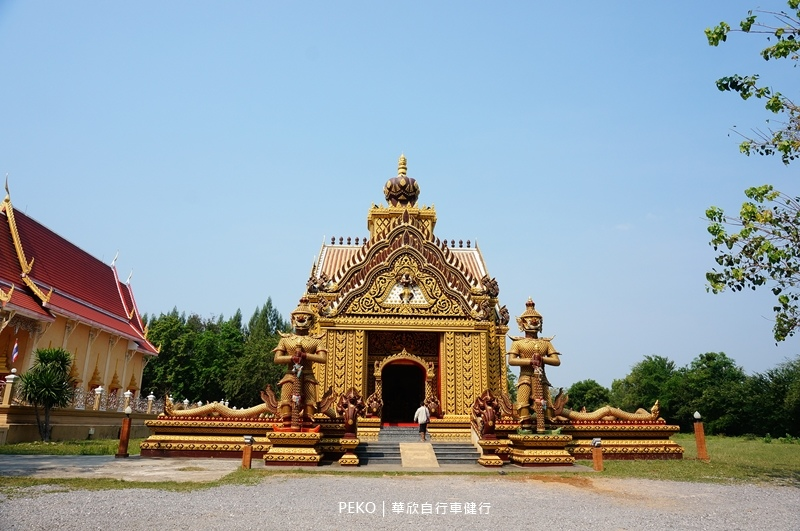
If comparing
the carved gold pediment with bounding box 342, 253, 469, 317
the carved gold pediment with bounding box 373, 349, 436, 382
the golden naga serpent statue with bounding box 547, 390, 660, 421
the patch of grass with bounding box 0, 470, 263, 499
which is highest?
the carved gold pediment with bounding box 342, 253, 469, 317

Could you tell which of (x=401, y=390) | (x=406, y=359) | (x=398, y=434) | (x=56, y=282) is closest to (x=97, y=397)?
(x=56, y=282)

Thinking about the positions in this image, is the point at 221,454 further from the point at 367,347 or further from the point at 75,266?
the point at 75,266

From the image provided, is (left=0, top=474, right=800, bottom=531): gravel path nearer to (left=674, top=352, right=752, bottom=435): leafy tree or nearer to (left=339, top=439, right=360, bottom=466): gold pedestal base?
(left=339, top=439, right=360, bottom=466): gold pedestal base

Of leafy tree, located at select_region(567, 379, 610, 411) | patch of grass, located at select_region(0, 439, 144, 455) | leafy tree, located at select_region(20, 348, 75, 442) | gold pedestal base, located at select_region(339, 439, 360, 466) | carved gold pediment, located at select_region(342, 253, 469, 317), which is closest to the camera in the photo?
gold pedestal base, located at select_region(339, 439, 360, 466)

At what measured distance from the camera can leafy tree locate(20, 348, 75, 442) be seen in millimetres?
14266

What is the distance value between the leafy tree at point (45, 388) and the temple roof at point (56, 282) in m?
2.40

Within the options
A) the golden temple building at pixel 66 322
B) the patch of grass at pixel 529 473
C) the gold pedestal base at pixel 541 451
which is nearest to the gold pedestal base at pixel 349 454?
the patch of grass at pixel 529 473

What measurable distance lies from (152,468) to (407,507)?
17.2 ft

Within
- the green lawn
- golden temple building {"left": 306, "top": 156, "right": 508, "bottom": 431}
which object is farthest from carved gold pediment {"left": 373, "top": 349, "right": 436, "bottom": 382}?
the green lawn

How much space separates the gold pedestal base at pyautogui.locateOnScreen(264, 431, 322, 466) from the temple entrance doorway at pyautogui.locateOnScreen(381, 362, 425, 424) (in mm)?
7146

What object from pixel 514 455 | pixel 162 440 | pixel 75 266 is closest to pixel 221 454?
pixel 162 440

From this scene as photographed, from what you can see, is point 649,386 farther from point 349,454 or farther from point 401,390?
point 349,454

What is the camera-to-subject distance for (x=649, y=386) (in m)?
37.8

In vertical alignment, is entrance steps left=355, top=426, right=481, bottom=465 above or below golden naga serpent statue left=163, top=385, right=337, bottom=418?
below
